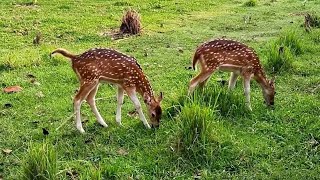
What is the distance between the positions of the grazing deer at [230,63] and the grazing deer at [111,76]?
73 centimetres

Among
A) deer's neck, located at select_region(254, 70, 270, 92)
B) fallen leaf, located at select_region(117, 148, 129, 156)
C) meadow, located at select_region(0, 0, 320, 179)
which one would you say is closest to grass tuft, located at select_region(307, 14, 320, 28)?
meadow, located at select_region(0, 0, 320, 179)

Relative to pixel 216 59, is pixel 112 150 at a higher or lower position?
lower

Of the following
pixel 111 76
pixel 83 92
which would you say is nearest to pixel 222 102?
pixel 111 76

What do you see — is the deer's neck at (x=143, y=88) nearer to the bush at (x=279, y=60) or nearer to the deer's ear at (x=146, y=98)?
the deer's ear at (x=146, y=98)

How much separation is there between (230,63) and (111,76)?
1741 mm

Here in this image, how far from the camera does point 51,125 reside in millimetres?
6977

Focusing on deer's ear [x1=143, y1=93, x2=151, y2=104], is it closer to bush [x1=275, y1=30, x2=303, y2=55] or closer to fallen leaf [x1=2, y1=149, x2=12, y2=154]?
fallen leaf [x1=2, y1=149, x2=12, y2=154]

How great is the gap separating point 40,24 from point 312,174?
898 cm

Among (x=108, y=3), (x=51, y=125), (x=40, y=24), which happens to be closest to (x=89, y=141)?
(x=51, y=125)

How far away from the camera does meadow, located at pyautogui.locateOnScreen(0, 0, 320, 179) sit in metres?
5.76

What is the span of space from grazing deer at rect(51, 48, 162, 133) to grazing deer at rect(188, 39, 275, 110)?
0.73 meters

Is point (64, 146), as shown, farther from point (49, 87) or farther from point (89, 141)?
point (49, 87)

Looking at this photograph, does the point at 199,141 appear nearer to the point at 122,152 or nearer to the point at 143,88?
the point at 122,152

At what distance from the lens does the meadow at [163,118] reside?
5.76 meters
